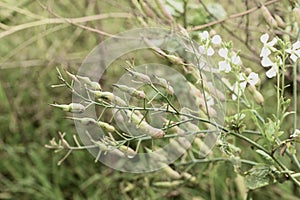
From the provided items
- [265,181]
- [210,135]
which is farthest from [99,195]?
[265,181]

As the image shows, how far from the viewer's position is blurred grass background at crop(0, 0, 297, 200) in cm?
168

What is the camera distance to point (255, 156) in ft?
5.27

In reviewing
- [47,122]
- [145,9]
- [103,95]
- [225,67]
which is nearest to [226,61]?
[225,67]

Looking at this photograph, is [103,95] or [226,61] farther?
[226,61]

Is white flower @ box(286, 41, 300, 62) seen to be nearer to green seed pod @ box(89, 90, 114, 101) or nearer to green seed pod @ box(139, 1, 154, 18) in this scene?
green seed pod @ box(89, 90, 114, 101)

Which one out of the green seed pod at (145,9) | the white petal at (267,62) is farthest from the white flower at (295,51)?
the green seed pod at (145,9)

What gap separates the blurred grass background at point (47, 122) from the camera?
168 cm

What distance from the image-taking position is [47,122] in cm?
198

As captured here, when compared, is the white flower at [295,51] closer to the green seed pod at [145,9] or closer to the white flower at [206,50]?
the white flower at [206,50]

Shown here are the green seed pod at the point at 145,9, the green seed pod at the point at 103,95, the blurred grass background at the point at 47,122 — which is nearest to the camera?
the green seed pod at the point at 103,95

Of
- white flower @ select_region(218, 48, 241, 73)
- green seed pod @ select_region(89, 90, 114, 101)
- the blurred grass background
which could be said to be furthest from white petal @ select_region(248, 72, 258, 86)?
the blurred grass background

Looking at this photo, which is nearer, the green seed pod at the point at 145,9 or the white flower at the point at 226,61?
the white flower at the point at 226,61

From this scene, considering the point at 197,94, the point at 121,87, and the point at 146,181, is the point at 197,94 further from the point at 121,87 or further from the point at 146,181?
the point at 146,181

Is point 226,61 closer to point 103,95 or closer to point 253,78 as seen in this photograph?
point 253,78
